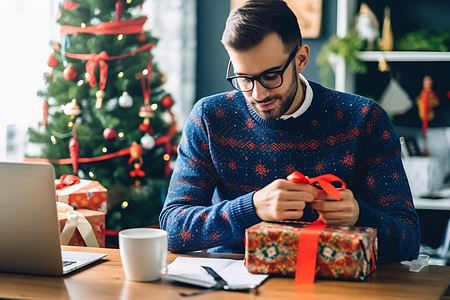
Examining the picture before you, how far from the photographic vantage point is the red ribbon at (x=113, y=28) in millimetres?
3121

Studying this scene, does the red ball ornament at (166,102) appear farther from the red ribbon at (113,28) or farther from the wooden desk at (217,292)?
the wooden desk at (217,292)

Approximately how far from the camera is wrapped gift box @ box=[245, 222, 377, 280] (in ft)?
4.53

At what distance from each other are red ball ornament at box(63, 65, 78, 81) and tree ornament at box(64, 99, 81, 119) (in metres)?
0.11

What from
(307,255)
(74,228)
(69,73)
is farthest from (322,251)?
(69,73)

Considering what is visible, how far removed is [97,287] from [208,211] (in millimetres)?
451

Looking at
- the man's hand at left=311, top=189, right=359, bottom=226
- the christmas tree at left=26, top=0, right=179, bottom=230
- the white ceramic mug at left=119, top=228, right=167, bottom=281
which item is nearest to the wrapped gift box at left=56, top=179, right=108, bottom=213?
the christmas tree at left=26, top=0, right=179, bottom=230

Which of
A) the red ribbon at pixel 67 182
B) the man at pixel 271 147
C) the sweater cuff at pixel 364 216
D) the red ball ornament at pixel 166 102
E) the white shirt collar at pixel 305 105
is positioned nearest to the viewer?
the sweater cuff at pixel 364 216

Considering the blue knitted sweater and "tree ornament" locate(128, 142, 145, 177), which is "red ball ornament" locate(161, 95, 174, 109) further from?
the blue knitted sweater

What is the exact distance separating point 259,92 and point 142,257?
599 mm

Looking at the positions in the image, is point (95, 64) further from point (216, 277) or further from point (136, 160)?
point (216, 277)

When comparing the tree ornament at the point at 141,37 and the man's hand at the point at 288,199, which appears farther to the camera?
the tree ornament at the point at 141,37

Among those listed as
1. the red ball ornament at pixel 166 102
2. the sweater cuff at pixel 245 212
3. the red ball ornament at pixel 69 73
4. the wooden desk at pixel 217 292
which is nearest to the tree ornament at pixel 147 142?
the red ball ornament at pixel 166 102

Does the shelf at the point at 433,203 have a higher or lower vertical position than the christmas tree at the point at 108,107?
lower

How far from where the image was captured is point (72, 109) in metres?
3.12
